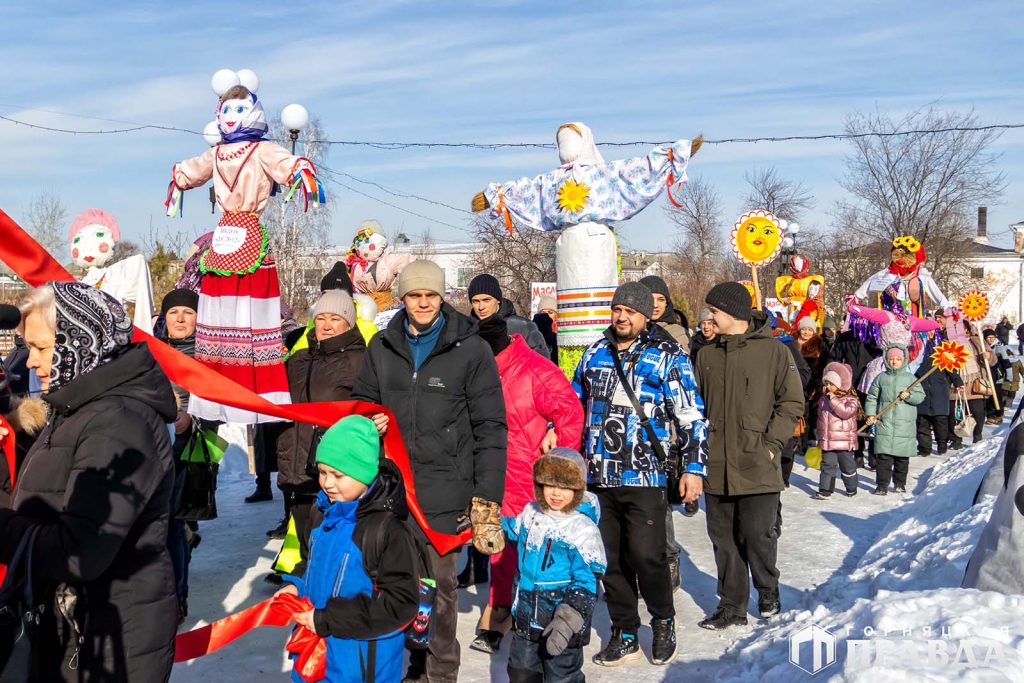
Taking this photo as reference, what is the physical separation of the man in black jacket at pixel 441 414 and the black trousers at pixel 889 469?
700cm

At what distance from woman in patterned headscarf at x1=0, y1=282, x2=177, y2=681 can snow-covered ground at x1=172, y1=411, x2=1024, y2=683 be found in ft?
7.46

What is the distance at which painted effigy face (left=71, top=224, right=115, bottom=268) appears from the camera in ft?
21.7

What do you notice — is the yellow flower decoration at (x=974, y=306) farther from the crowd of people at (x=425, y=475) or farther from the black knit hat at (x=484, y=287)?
the black knit hat at (x=484, y=287)

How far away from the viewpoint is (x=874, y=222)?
3447 centimetres

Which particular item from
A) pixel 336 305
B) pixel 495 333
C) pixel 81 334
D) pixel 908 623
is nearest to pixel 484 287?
pixel 495 333

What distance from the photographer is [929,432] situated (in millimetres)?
13383

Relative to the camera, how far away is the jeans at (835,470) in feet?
33.1

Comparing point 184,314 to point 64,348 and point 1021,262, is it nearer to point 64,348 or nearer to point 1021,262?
point 64,348

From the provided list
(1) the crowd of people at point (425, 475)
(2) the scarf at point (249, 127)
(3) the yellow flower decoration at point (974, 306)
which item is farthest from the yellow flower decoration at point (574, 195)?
(3) the yellow flower decoration at point (974, 306)

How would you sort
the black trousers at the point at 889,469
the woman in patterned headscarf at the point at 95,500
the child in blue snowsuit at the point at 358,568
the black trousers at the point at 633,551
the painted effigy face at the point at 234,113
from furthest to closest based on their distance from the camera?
the black trousers at the point at 889,469, the painted effigy face at the point at 234,113, the black trousers at the point at 633,551, the child in blue snowsuit at the point at 358,568, the woman in patterned headscarf at the point at 95,500

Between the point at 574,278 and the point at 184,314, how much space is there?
125 inches

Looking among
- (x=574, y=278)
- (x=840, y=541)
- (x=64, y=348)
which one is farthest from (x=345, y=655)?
(x=840, y=541)

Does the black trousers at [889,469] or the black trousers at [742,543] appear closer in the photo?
the black trousers at [742,543]

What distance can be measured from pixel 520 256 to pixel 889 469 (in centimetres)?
1868
